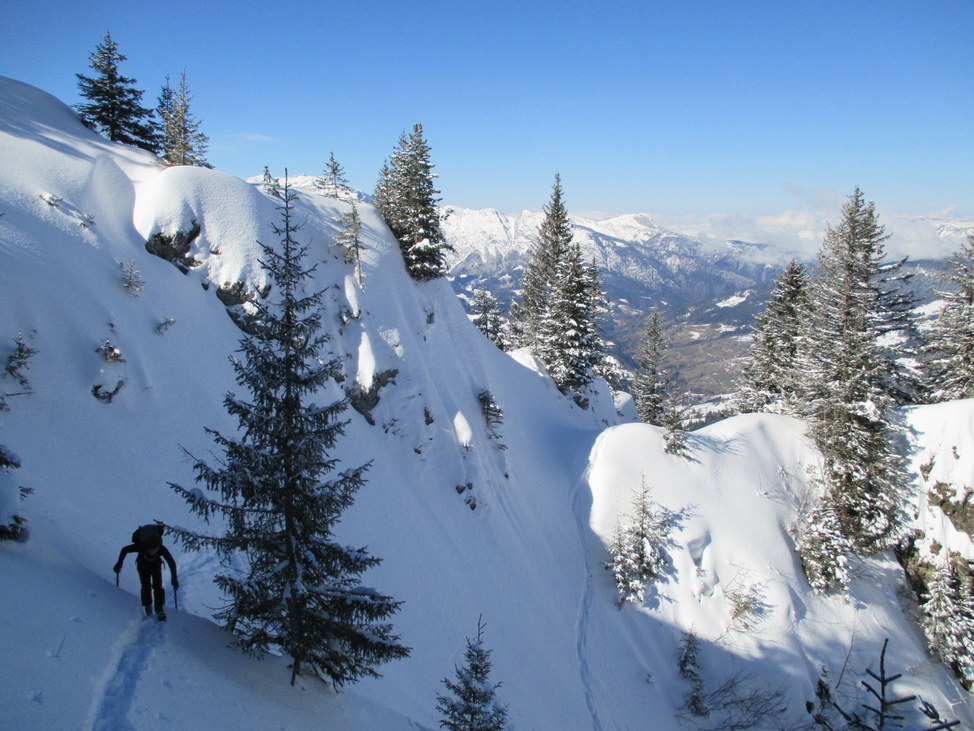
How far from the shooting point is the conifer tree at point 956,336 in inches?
992

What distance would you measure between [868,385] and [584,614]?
58.9 feet

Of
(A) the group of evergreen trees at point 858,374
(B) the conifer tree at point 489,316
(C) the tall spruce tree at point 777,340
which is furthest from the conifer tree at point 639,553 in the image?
(B) the conifer tree at point 489,316

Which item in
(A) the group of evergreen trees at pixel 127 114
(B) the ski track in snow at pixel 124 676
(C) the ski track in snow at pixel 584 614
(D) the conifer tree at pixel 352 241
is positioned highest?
(A) the group of evergreen trees at pixel 127 114

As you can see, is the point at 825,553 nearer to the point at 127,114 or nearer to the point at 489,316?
the point at 489,316

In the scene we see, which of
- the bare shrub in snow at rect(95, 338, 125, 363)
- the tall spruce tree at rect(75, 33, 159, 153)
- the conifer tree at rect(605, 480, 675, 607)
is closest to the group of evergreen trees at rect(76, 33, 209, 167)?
the tall spruce tree at rect(75, 33, 159, 153)

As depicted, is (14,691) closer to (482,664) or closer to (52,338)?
(482,664)

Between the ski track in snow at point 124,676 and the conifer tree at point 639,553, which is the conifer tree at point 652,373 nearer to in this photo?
the conifer tree at point 639,553

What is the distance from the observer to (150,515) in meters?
11.6

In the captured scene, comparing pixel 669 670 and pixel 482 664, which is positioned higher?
pixel 482 664

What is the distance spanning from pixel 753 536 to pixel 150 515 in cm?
2375

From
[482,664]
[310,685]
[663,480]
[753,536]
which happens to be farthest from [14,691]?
[753,536]

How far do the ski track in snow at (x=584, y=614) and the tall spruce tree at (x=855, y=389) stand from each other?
1223cm

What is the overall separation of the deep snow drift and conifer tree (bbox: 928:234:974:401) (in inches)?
163

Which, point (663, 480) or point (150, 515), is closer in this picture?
point (150, 515)
